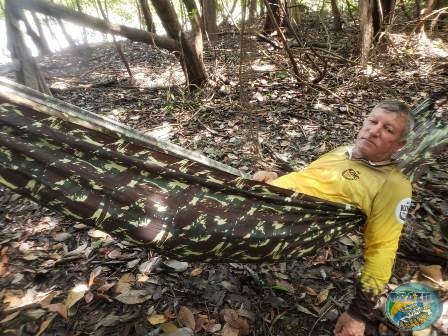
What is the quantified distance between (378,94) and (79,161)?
13.1ft

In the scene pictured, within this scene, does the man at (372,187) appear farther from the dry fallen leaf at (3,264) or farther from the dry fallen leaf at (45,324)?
the dry fallen leaf at (3,264)

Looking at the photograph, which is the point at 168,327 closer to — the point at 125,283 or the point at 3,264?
the point at 125,283

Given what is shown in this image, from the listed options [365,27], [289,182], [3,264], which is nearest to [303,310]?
[289,182]

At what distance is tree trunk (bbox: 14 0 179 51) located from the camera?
3516mm

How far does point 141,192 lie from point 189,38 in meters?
3.19

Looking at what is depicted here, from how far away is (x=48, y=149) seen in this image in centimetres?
154

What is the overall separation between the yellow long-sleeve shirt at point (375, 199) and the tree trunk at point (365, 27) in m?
3.27

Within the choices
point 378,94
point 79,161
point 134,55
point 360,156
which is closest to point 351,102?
point 378,94

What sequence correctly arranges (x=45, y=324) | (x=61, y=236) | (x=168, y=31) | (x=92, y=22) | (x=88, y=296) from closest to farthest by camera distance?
(x=45, y=324) < (x=88, y=296) < (x=61, y=236) < (x=92, y=22) < (x=168, y=31)

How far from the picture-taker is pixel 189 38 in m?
4.30

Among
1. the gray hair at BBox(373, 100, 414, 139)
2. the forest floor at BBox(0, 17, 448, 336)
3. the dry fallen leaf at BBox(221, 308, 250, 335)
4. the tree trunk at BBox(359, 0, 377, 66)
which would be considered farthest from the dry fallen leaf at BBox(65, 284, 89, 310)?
the tree trunk at BBox(359, 0, 377, 66)

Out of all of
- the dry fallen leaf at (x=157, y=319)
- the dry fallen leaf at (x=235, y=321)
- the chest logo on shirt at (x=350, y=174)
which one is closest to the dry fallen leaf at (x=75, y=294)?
the dry fallen leaf at (x=157, y=319)

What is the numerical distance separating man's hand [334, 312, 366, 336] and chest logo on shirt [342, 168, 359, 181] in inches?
25.9

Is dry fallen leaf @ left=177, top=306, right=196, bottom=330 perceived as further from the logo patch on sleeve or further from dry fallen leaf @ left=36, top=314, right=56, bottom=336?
the logo patch on sleeve
